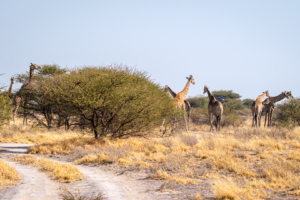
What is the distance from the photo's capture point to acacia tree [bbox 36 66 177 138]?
13.8m

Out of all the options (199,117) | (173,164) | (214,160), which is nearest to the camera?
(173,164)

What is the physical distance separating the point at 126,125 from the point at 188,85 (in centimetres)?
→ 827

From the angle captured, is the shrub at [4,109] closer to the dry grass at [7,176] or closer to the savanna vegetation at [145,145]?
the savanna vegetation at [145,145]

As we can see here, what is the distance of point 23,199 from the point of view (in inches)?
251

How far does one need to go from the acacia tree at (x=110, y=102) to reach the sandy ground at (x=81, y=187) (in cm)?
459

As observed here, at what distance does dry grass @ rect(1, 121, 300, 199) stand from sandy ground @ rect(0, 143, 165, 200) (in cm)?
115

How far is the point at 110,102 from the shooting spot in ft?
45.8

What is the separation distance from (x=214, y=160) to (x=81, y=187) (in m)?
4.89

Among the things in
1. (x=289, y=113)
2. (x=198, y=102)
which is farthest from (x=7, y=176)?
(x=198, y=102)

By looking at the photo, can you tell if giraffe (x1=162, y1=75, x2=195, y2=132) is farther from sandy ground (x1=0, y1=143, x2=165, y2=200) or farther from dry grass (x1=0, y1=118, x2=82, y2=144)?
sandy ground (x1=0, y1=143, x2=165, y2=200)

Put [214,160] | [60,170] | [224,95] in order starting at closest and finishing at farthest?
1. [60,170]
2. [214,160]
3. [224,95]

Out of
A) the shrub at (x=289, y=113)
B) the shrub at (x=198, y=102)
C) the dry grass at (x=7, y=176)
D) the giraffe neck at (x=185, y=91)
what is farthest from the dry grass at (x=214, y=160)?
the shrub at (x=198, y=102)

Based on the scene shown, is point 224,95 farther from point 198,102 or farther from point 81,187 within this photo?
point 81,187

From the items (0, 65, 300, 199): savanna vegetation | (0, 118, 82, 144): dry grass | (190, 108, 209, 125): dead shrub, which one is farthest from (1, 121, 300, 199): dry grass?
(190, 108, 209, 125): dead shrub
